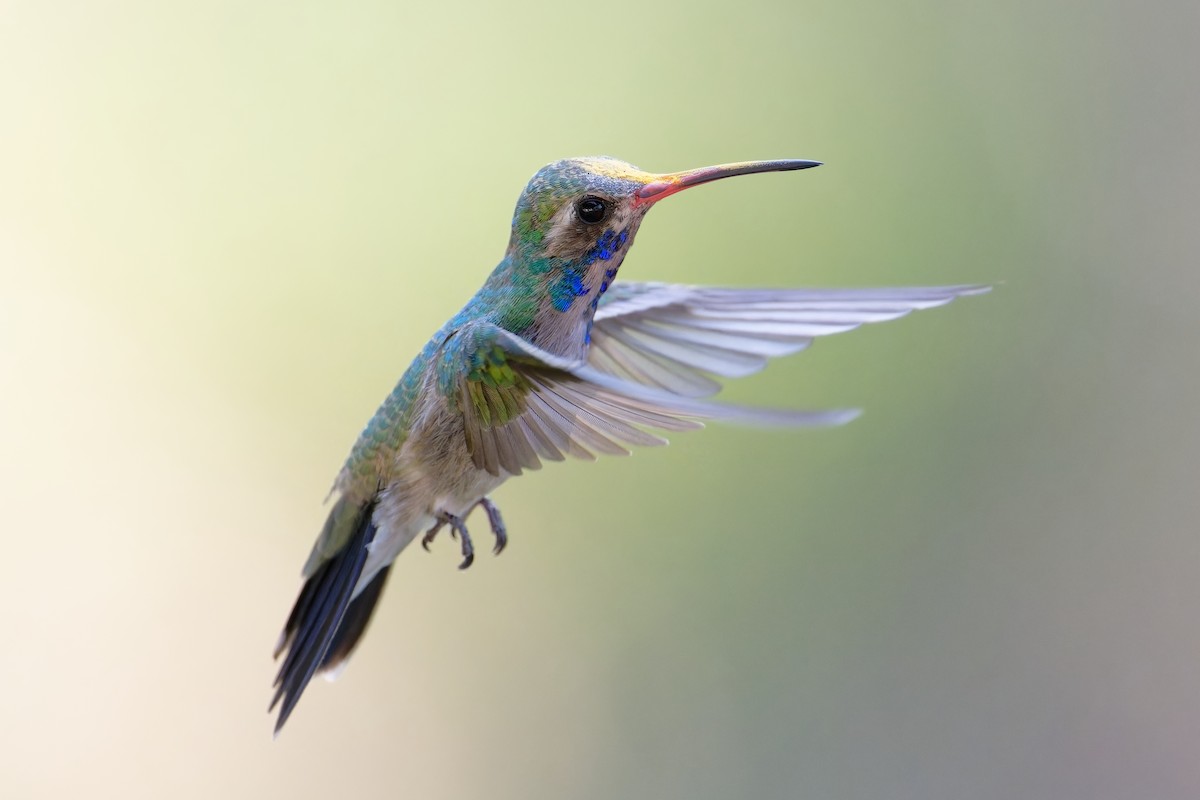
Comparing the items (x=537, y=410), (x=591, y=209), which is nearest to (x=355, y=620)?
(x=537, y=410)

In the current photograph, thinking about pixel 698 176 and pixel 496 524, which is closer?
pixel 698 176

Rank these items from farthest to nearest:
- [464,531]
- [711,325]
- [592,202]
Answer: [711,325] → [464,531] → [592,202]

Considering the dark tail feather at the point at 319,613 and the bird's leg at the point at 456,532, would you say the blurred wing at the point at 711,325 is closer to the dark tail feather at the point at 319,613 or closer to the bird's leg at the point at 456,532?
the bird's leg at the point at 456,532

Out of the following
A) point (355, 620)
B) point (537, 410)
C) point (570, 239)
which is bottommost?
point (355, 620)

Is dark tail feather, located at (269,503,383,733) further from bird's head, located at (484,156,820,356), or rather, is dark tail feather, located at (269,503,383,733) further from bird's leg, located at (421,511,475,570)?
Result: bird's head, located at (484,156,820,356)

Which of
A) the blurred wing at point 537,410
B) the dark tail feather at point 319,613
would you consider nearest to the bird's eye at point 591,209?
the blurred wing at point 537,410

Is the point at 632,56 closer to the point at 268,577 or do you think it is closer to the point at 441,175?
the point at 441,175

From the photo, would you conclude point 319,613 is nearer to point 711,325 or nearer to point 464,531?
point 464,531
